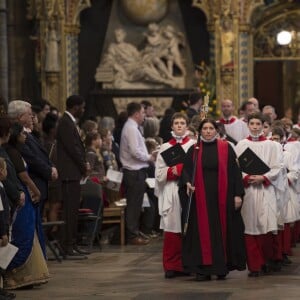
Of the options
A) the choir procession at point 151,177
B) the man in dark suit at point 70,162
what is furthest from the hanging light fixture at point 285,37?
the man in dark suit at point 70,162

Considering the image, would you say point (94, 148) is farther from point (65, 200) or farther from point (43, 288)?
point (43, 288)

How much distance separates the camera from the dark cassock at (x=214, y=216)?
14055 mm

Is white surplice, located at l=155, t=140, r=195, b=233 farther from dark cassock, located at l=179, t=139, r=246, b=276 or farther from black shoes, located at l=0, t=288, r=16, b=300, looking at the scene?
black shoes, located at l=0, t=288, r=16, b=300

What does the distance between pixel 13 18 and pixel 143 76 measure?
3282 millimetres

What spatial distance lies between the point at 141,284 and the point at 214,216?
1078mm

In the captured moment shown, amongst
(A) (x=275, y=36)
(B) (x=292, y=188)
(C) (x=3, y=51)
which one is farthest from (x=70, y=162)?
(A) (x=275, y=36)

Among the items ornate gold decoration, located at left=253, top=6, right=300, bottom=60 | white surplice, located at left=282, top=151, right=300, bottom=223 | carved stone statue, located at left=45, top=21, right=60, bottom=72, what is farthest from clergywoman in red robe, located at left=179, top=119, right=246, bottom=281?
ornate gold decoration, located at left=253, top=6, right=300, bottom=60

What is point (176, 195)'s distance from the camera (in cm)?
1487

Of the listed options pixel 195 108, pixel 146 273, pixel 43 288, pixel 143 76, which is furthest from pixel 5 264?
pixel 143 76

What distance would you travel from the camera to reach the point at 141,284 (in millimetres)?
13914

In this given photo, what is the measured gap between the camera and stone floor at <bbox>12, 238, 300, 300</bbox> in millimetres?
12922

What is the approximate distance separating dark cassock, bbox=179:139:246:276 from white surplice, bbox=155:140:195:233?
42cm

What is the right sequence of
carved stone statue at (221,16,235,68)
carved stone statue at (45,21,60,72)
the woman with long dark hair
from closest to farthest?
1. the woman with long dark hair
2. carved stone statue at (221,16,235,68)
3. carved stone statue at (45,21,60,72)

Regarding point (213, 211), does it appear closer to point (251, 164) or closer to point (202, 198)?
point (202, 198)
